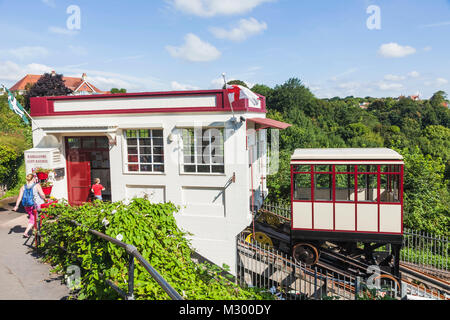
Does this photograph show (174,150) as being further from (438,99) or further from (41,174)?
(438,99)

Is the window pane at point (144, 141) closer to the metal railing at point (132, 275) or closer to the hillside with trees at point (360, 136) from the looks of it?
the metal railing at point (132, 275)

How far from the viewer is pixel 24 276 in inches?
214

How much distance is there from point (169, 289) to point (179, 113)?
8.71m

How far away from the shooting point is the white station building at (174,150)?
421 inches

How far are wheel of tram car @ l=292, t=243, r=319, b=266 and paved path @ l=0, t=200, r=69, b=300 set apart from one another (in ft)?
23.0

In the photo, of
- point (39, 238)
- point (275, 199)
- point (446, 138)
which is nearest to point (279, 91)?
point (446, 138)

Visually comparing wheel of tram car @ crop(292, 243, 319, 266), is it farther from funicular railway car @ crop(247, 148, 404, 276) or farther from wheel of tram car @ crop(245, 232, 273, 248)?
wheel of tram car @ crop(245, 232, 273, 248)

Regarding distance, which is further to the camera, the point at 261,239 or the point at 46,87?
the point at 46,87

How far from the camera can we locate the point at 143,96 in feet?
37.0

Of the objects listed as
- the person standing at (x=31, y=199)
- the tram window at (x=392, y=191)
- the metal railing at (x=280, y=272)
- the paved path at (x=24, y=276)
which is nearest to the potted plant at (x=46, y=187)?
the person standing at (x=31, y=199)

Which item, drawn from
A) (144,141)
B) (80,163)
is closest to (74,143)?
(80,163)

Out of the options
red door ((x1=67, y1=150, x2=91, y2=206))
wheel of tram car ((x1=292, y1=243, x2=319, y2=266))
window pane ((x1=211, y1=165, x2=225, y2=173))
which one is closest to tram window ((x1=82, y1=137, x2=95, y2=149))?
red door ((x1=67, y1=150, x2=91, y2=206))

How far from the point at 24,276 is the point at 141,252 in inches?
91.0
